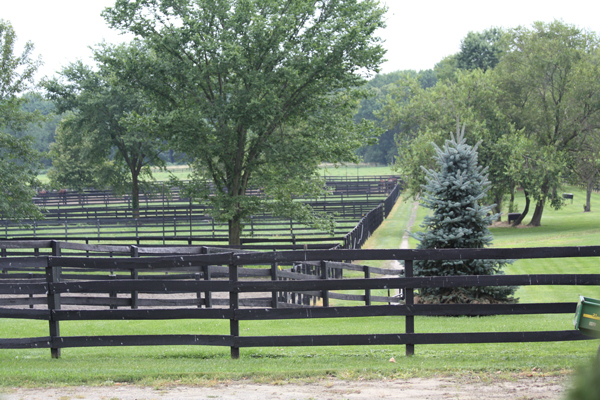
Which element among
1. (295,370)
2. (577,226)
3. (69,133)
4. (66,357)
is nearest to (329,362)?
(295,370)

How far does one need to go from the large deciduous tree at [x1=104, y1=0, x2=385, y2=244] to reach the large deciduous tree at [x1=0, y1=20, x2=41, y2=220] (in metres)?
7.71

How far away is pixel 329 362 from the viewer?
21.7 ft

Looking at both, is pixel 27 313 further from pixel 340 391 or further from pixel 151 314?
pixel 340 391

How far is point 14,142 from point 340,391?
90.0 feet

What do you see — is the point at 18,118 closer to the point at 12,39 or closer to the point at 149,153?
the point at 12,39

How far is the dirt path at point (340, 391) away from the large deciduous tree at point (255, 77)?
17.3 m

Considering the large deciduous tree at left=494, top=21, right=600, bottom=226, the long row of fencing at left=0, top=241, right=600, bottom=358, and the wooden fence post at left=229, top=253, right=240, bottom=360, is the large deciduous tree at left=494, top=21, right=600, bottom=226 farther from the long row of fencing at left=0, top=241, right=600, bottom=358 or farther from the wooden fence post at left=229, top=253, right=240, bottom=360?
the wooden fence post at left=229, top=253, right=240, bottom=360

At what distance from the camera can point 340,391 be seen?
5.28 m

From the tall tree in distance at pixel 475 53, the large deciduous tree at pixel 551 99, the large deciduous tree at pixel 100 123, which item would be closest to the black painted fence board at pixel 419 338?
the large deciduous tree at pixel 551 99

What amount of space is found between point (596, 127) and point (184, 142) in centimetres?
2919

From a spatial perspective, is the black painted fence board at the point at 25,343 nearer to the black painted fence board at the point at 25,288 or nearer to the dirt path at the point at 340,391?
the black painted fence board at the point at 25,288

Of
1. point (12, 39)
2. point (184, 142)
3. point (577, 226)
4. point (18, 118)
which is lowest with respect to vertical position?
point (577, 226)

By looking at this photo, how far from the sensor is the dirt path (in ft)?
16.6

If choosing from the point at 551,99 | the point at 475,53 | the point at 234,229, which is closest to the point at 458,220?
the point at 234,229
